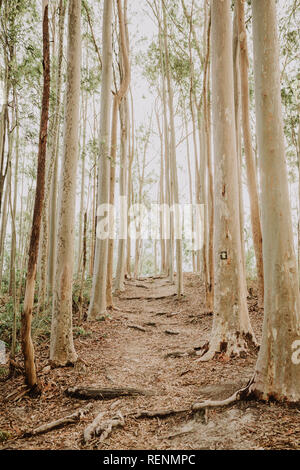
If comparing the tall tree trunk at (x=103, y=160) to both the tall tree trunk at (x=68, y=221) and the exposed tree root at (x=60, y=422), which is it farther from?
the exposed tree root at (x=60, y=422)

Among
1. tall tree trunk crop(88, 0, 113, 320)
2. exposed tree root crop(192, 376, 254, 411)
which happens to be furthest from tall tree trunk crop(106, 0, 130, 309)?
exposed tree root crop(192, 376, 254, 411)

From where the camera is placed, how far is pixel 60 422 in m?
2.88

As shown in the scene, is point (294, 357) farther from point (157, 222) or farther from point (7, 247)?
point (7, 247)

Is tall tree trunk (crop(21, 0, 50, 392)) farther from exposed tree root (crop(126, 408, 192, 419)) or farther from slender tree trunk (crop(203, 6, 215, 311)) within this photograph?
slender tree trunk (crop(203, 6, 215, 311))

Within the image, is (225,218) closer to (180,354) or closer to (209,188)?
(209,188)

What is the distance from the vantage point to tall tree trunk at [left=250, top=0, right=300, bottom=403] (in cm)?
282

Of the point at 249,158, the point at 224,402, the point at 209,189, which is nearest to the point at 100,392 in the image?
the point at 224,402

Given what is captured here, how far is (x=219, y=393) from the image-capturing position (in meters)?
3.31

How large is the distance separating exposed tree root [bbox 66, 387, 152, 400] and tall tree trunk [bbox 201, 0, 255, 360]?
1.43m

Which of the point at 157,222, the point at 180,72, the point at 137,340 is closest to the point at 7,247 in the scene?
the point at 157,222

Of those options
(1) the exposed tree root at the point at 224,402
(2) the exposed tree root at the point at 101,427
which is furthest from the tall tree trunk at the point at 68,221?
(1) the exposed tree root at the point at 224,402

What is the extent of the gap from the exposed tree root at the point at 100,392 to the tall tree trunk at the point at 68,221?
0.90m

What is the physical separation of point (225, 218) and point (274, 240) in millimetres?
1749

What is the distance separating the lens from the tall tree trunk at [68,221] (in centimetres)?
448
